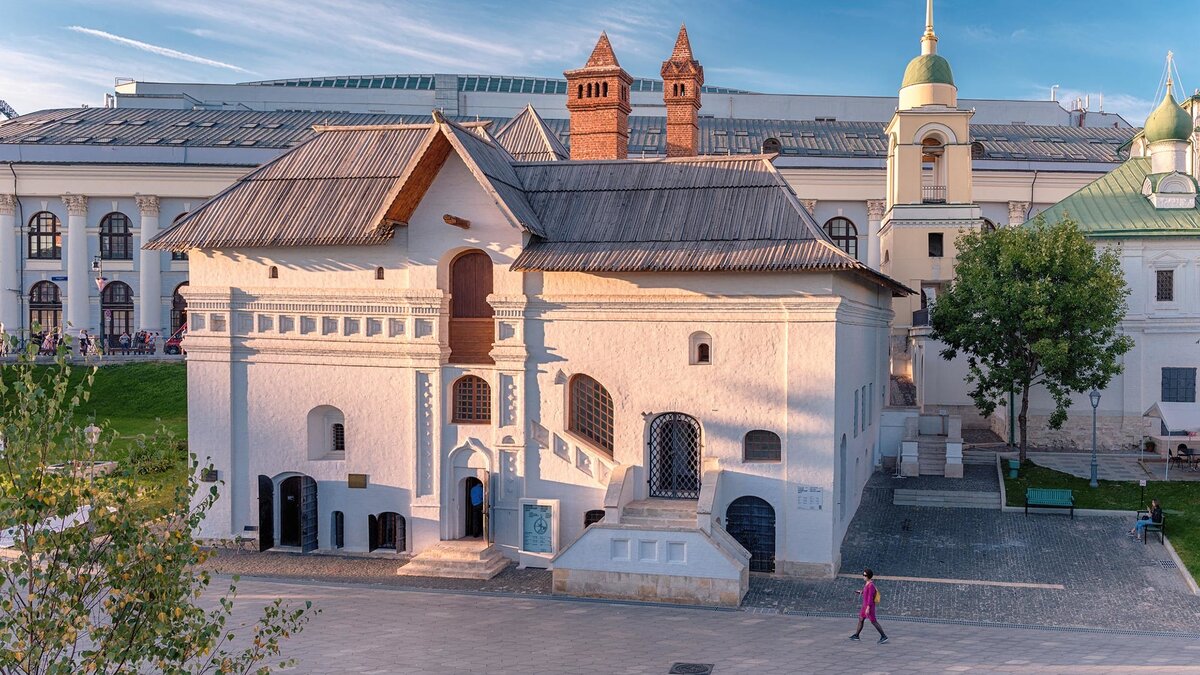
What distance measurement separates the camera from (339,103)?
79.8m

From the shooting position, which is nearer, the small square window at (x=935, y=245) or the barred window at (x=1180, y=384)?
the barred window at (x=1180, y=384)

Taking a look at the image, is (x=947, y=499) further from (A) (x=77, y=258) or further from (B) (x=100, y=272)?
(A) (x=77, y=258)

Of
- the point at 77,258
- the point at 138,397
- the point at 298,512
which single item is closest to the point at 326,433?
the point at 298,512

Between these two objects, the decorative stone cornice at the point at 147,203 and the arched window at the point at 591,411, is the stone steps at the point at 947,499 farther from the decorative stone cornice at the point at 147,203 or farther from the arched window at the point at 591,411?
the decorative stone cornice at the point at 147,203

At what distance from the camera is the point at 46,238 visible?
193ft

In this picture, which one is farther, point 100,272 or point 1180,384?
point 100,272

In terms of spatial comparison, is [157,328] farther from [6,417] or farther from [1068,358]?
[6,417]

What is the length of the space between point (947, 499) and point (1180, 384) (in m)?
15.1

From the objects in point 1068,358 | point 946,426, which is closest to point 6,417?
point 1068,358

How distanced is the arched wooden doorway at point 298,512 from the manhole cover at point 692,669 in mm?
13024

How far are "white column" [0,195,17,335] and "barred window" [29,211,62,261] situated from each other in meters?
0.92

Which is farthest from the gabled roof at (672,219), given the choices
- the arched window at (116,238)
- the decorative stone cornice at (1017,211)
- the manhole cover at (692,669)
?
the arched window at (116,238)

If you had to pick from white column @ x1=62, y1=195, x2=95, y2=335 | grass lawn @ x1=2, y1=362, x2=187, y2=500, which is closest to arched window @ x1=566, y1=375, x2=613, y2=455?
grass lawn @ x1=2, y1=362, x2=187, y2=500

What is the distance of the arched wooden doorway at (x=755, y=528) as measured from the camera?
2500 centimetres
